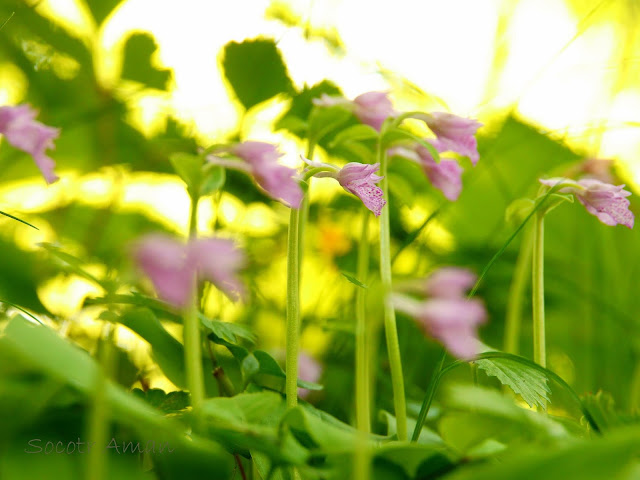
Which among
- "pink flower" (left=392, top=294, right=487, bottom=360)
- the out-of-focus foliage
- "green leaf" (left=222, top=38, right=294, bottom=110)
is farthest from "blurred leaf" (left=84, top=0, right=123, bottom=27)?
"pink flower" (left=392, top=294, right=487, bottom=360)

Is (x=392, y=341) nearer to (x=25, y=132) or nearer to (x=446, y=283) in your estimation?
(x=446, y=283)

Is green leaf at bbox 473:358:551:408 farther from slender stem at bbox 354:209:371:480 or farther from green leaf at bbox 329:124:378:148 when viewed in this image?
green leaf at bbox 329:124:378:148

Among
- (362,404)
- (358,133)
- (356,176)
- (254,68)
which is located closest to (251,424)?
(362,404)

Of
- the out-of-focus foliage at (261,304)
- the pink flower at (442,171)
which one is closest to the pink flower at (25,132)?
the out-of-focus foliage at (261,304)

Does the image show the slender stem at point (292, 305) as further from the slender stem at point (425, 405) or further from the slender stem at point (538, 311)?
the slender stem at point (538, 311)

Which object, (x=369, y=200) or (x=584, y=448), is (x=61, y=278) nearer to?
(x=369, y=200)
